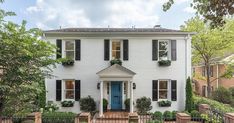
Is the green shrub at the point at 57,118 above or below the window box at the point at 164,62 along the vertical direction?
below

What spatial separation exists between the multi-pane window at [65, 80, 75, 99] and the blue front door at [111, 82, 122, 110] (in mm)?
2914

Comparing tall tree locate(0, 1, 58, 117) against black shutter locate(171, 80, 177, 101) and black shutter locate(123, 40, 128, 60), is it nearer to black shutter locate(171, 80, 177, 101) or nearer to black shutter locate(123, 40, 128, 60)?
black shutter locate(123, 40, 128, 60)

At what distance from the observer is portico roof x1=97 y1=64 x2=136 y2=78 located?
63.0 ft

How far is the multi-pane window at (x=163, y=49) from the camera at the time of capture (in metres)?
20.4

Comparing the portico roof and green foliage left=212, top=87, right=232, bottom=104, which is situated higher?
the portico roof

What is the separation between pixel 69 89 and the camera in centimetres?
2053

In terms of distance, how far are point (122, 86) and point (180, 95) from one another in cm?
433

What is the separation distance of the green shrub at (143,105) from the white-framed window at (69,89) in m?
4.85

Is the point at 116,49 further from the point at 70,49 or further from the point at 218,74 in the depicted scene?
the point at 218,74

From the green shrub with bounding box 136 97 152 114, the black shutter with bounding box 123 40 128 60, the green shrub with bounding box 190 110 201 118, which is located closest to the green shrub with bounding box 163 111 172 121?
the green shrub with bounding box 190 110 201 118

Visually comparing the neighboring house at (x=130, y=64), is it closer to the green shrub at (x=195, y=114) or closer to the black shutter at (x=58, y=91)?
the black shutter at (x=58, y=91)

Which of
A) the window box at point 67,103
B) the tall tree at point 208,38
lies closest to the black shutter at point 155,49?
the window box at point 67,103

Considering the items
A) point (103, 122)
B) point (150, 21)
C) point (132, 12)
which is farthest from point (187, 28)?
point (103, 122)

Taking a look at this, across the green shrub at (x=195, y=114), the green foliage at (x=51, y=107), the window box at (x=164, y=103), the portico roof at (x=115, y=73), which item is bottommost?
the green shrub at (x=195, y=114)
